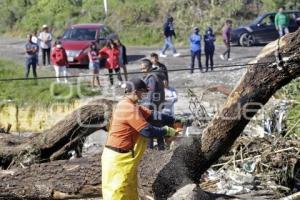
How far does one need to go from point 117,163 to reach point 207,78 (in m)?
13.4

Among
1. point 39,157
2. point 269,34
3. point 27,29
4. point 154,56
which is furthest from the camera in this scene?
point 27,29

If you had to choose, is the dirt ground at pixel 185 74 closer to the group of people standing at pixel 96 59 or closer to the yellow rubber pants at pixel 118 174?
the group of people standing at pixel 96 59

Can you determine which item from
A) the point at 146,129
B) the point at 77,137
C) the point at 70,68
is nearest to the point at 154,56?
the point at 77,137

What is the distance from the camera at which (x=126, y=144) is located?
861 cm

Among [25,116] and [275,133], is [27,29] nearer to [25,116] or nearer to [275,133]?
[25,116]

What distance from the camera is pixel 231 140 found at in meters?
9.62

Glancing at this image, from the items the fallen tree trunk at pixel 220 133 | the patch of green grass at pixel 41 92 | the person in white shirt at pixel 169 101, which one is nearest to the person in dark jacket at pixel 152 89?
the person in white shirt at pixel 169 101

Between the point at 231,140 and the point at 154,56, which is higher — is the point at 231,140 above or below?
below

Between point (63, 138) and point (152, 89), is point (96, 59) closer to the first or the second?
point (152, 89)

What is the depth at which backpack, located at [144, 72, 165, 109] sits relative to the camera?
40.4 ft

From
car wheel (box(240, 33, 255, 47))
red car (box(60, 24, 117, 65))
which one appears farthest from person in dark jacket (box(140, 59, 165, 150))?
car wheel (box(240, 33, 255, 47))

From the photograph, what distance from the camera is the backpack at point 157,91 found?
12320 mm

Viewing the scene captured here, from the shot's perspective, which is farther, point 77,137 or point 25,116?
point 25,116

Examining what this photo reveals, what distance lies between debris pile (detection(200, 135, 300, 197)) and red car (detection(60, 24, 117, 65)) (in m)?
13.9
